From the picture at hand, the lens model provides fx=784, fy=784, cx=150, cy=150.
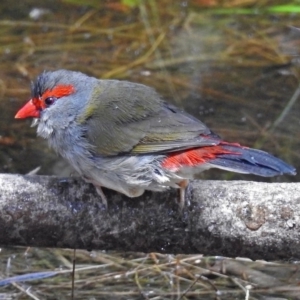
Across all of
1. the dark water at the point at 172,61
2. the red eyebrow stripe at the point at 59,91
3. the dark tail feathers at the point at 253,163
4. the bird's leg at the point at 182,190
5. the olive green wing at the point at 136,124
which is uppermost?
the dark water at the point at 172,61

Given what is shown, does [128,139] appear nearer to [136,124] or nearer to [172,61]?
[136,124]

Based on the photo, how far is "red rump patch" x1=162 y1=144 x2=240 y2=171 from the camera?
3.28 meters

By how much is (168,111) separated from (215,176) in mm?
1647

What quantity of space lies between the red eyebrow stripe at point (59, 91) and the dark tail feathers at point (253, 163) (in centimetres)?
86

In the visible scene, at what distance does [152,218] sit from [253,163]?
1.59 ft

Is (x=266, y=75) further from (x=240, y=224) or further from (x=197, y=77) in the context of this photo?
(x=240, y=224)

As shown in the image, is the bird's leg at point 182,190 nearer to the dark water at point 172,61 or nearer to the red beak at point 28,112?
the red beak at point 28,112

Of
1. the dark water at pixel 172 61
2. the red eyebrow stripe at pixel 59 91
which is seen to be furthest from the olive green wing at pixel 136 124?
the dark water at pixel 172 61

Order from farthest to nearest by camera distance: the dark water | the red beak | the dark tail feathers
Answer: the dark water → the red beak → the dark tail feathers

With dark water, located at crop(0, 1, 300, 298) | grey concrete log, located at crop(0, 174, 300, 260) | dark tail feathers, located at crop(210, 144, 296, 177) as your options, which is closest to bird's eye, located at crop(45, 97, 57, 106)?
grey concrete log, located at crop(0, 174, 300, 260)

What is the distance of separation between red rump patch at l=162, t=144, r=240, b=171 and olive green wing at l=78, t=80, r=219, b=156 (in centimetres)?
3

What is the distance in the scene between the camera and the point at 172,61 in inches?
263

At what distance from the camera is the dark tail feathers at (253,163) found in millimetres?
3178

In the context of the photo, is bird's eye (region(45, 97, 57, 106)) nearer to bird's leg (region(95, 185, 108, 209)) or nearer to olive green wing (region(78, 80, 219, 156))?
olive green wing (region(78, 80, 219, 156))
